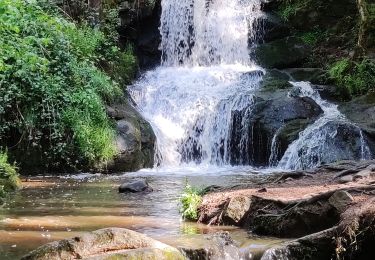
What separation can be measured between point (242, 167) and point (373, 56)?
23.4 ft

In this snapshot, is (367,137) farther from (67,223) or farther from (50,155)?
(67,223)

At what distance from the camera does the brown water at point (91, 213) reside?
22.3ft

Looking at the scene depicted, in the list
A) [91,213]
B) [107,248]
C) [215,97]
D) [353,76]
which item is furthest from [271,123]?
[107,248]

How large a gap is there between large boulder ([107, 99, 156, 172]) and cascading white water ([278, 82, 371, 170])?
12.7ft

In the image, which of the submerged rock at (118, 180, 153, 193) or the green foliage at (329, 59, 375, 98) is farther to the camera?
the green foliage at (329, 59, 375, 98)

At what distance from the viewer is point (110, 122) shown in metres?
15.2

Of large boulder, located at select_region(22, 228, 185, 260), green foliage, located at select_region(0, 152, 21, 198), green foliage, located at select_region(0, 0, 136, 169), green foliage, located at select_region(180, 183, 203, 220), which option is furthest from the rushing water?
green foliage, located at select_region(0, 0, 136, 169)

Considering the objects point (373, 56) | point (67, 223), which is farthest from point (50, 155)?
point (373, 56)

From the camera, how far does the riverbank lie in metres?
5.95

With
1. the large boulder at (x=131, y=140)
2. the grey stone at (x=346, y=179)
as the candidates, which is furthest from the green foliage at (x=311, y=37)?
the grey stone at (x=346, y=179)

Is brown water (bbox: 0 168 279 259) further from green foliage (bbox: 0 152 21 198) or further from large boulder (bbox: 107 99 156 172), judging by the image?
large boulder (bbox: 107 99 156 172)

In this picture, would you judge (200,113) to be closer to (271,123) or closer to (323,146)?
(271,123)

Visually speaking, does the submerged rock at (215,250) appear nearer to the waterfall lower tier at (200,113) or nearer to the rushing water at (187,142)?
the rushing water at (187,142)

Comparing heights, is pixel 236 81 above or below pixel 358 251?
above
